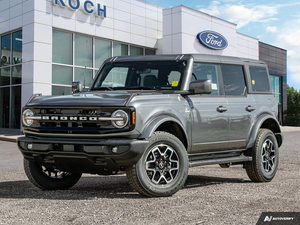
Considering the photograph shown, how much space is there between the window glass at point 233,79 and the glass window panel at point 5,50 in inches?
695

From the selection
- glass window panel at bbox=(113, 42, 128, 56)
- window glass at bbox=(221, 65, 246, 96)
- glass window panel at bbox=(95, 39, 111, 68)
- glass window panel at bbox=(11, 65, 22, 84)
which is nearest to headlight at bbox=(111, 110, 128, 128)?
window glass at bbox=(221, 65, 246, 96)

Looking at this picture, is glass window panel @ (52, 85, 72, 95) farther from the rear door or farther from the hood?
the hood

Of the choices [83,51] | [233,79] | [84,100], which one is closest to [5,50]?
[83,51]

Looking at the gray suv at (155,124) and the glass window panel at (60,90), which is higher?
the glass window panel at (60,90)

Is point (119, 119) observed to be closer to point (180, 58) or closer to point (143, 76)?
point (143, 76)

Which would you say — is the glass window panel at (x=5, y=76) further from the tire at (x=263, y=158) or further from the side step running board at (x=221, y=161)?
the side step running board at (x=221, y=161)

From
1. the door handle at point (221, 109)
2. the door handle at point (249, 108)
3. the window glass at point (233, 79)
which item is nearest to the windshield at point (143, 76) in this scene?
the door handle at point (221, 109)

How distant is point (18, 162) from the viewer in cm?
1069

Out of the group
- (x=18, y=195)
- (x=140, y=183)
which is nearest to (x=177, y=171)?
(x=140, y=183)

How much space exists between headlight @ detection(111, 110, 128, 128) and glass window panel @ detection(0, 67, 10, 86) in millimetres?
18701

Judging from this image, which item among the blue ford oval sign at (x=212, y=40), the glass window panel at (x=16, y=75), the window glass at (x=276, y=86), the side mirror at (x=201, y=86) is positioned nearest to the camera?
the side mirror at (x=201, y=86)

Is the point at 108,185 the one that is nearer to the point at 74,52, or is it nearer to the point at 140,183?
the point at 140,183

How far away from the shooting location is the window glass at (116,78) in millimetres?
6434

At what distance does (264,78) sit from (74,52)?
15.5m
